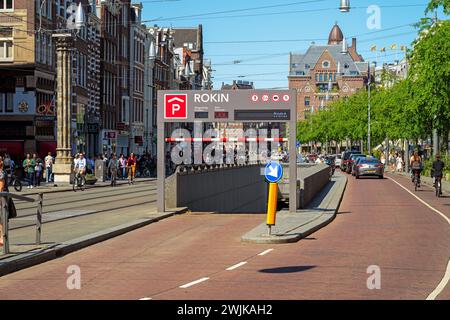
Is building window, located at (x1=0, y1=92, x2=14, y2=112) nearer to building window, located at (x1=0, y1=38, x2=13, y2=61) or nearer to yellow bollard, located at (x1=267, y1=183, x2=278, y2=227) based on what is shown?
building window, located at (x1=0, y1=38, x2=13, y2=61)

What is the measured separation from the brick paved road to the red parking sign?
13.0 feet

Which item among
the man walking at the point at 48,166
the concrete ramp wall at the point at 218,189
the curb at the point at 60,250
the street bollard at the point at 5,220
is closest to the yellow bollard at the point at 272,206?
the curb at the point at 60,250

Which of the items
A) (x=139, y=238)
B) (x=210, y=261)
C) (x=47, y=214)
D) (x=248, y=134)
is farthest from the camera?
(x=248, y=134)

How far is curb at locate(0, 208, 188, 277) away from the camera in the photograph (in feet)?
45.2

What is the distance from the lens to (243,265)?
14148 millimetres

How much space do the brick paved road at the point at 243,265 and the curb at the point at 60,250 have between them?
0.68ft

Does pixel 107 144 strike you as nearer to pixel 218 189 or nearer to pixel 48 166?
pixel 48 166

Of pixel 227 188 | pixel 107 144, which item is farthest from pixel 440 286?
pixel 107 144

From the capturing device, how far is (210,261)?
1477cm

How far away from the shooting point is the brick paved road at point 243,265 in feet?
37.0

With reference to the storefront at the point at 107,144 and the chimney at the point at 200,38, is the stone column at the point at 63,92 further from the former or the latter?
the chimney at the point at 200,38

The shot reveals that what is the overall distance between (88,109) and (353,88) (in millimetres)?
129844

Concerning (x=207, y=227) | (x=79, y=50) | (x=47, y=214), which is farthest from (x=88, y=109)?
(x=207, y=227)
